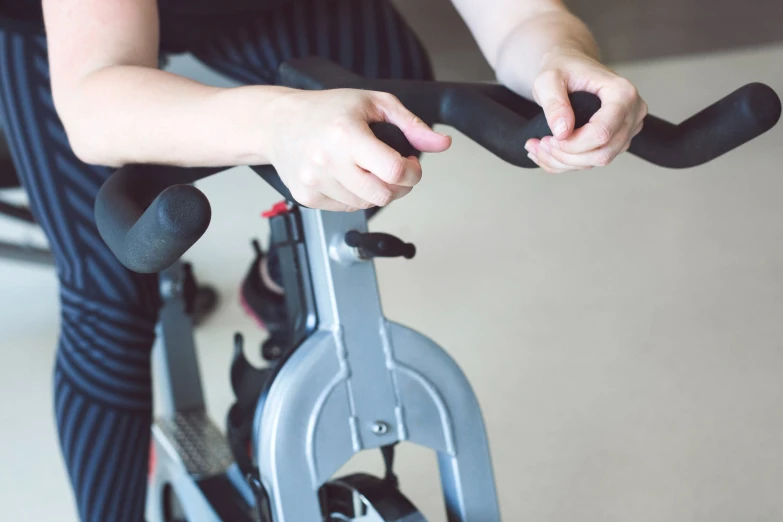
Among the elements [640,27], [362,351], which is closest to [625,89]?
[362,351]

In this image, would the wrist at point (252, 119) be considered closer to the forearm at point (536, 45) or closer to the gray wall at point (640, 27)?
the forearm at point (536, 45)

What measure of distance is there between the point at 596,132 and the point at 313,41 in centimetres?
50

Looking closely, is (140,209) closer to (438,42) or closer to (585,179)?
(438,42)

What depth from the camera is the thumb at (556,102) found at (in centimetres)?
45

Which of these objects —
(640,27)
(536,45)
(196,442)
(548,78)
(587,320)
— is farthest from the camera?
(640,27)

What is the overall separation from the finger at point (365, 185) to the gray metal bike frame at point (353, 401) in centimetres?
17

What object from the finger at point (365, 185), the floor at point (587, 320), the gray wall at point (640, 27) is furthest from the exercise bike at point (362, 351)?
the gray wall at point (640, 27)

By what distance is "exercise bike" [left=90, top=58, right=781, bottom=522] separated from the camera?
1.74ft

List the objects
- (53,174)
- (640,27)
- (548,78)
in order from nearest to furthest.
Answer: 1. (548,78)
2. (53,174)
3. (640,27)

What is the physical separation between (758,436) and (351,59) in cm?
85

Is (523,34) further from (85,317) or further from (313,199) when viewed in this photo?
(85,317)

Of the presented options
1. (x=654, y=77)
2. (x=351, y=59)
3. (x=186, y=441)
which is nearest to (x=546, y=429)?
(x=186, y=441)

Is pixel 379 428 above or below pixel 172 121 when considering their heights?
below

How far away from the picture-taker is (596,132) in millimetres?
460
